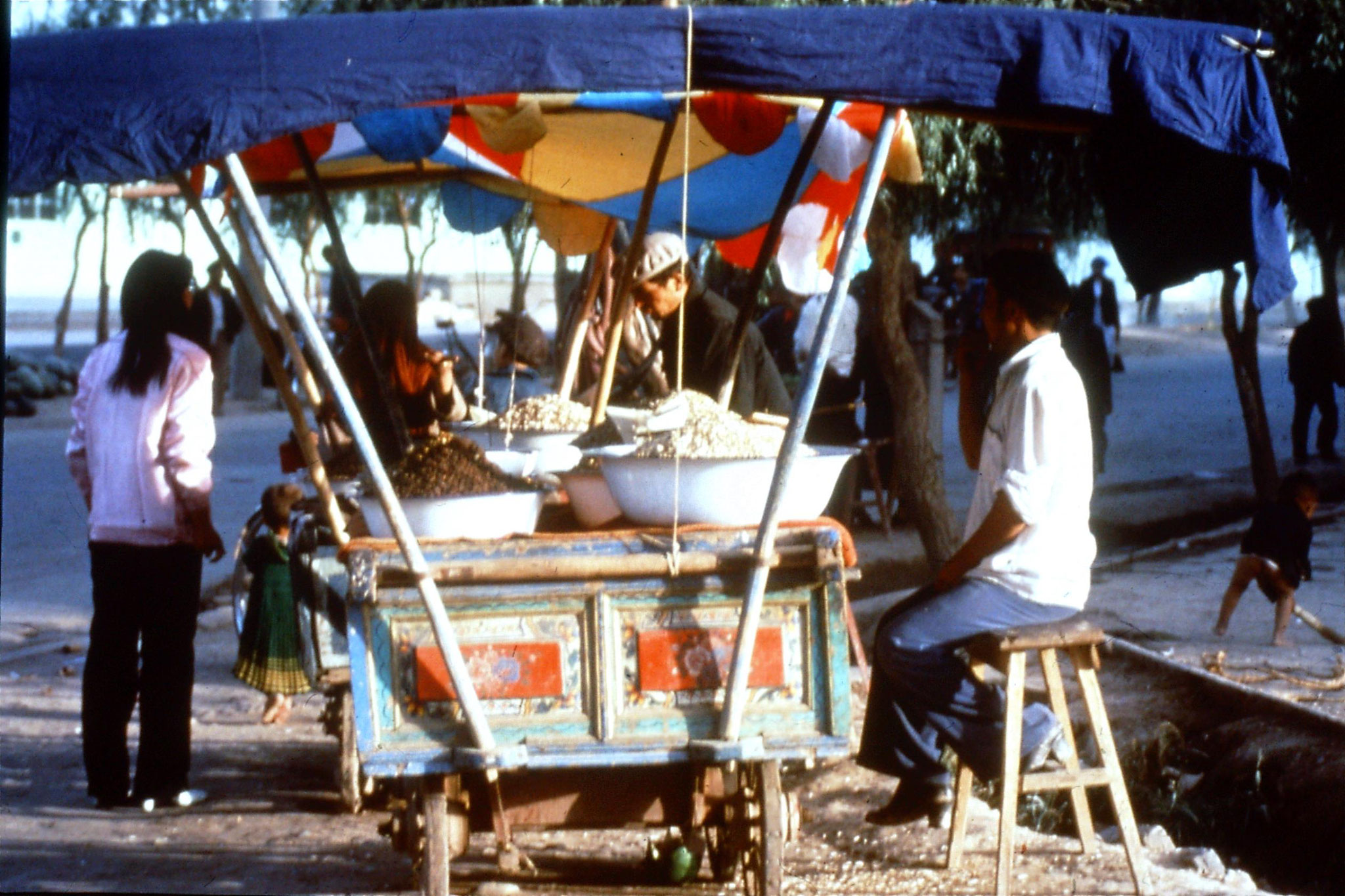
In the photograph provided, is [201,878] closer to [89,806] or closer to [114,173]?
[89,806]

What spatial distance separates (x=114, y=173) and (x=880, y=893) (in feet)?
9.24

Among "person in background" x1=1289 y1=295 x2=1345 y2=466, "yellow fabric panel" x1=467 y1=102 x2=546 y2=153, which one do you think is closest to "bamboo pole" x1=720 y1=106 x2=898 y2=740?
"yellow fabric panel" x1=467 y1=102 x2=546 y2=153

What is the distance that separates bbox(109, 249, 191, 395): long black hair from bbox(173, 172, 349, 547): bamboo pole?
103 centimetres

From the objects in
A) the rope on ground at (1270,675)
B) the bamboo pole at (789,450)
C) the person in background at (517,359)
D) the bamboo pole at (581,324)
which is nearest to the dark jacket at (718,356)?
the bamboo pole at (581,324)

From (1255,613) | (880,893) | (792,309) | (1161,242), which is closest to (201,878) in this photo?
(880,893)

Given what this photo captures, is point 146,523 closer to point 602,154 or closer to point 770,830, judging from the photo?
point 602,154

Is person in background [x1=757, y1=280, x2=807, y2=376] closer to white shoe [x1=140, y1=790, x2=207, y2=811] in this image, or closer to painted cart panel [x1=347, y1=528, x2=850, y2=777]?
white shoe [x1=140, y1=790, x2=207, y2=811]

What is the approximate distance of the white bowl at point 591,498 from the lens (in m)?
4.02

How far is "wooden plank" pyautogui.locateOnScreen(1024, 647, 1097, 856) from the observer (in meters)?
4.31

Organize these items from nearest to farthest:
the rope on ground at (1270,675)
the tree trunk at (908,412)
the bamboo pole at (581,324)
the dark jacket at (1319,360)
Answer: the bamboo pole at (581,324) → the rope on ground at (1270,675) → the tree trunk at (908,412) → the dark jacket at (1319,360)

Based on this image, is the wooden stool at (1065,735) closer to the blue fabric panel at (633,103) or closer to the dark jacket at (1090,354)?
the blue fabric panel at (633,103)

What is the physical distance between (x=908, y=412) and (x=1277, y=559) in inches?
81.8

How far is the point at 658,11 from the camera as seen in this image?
3238 mm

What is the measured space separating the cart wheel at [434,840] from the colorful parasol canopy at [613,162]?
6.14 feet
